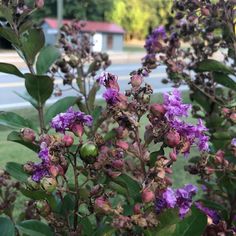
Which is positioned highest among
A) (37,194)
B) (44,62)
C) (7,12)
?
(7,12)

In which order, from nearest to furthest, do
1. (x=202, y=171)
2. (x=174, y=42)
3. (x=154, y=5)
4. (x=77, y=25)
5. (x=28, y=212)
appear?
1. (x=202, y=171)
2. (x=28, y=212)
3. (x=174, y=42)
4. (x=77, y=25)
5. (x=154, y=5)

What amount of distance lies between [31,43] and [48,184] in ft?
1.46

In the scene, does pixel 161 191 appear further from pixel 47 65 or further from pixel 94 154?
pixel 47 65

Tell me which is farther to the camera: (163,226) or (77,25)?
(77,25)

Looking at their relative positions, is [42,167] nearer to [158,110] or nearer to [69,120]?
[69,120]

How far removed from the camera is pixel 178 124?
76 centimetres

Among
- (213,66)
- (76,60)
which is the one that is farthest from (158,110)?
(76,60)

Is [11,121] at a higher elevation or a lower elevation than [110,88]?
lower

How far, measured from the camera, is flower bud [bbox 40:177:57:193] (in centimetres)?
70

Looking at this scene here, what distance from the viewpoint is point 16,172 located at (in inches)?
37.9

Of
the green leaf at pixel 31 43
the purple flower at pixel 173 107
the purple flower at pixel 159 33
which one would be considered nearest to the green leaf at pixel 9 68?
the green leaf at pixel 31 43

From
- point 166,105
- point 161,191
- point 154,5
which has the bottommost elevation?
point 154,5

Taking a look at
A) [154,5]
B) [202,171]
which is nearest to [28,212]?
[202,171]

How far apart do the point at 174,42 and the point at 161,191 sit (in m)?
1.09
